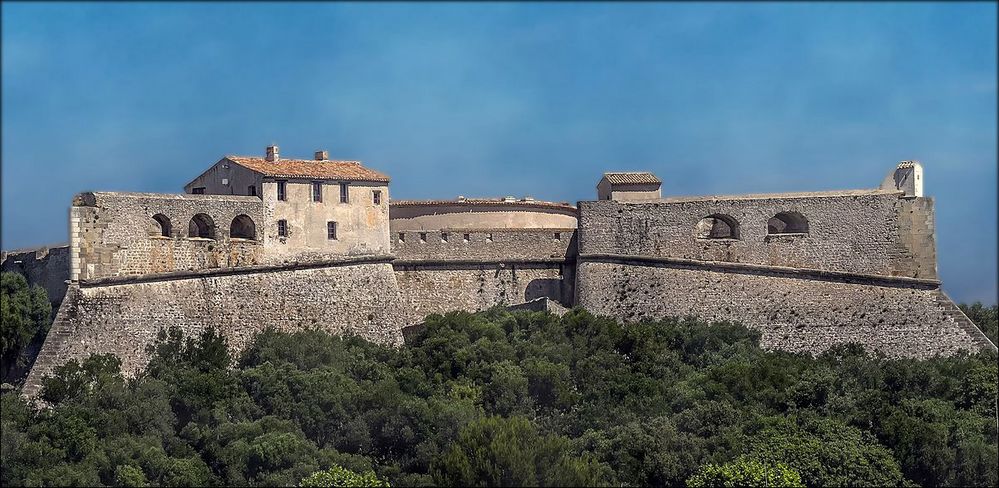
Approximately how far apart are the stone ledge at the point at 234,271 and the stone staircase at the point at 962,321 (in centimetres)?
1488

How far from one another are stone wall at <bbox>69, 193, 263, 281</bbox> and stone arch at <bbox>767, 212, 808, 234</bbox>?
1412 centimetres

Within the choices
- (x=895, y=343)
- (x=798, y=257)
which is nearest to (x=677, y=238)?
(x=798, y=257)

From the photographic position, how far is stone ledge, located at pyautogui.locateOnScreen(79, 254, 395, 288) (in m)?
Answer: 45.9

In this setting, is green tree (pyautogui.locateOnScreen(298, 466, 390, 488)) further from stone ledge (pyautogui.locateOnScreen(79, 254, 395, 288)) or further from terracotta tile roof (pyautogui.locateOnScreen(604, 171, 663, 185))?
terracotta tile roof (pyautogui.locateOnScreen(604, 171, 663, 185))

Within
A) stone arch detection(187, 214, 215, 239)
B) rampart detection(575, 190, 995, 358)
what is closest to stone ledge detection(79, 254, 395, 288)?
stone arch detection(187, 214, 215, 239)

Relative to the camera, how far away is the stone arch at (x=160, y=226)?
156 feet

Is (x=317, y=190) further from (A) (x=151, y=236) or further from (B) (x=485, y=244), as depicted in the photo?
(B) (x=485, y=244)

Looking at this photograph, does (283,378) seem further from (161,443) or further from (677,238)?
(677,238)

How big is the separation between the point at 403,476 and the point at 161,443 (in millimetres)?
5712

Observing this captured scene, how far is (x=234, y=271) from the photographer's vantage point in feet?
160

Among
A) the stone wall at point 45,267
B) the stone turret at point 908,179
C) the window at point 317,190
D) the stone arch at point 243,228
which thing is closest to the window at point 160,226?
the stone arch at point 243,228

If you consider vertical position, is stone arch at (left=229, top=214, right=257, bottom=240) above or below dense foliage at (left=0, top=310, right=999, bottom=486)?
above

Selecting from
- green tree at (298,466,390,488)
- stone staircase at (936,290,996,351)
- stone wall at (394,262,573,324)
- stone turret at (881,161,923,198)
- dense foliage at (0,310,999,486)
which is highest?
stone turret at (881,161,923,198)

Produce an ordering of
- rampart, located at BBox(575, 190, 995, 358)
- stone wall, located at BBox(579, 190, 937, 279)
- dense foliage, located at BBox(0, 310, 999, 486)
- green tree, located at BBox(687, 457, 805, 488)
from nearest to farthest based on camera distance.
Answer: dense foliage, located at BBox(0, 310, 999, 486) < green tree, located at BBox(687, 457, 805, 488) < rampart, located at BBox(575, 190, 995, 358) < stone wall, located at BBox(579, 190, 937, 279)
